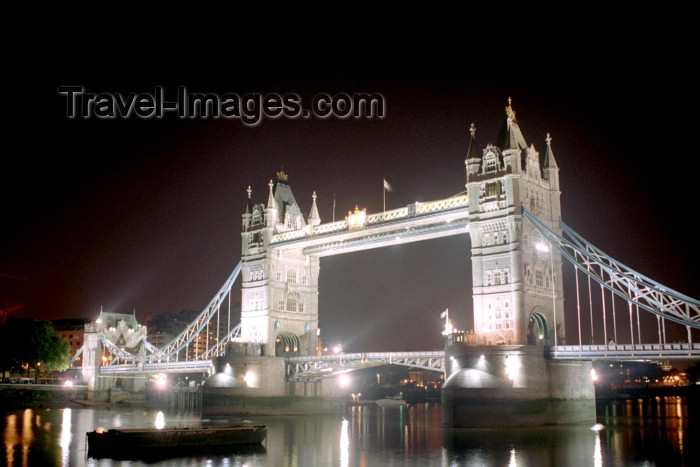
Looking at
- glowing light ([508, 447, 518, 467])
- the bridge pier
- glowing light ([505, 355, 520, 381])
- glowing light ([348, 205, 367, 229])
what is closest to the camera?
glowing light ([508, 447, 518, 467])

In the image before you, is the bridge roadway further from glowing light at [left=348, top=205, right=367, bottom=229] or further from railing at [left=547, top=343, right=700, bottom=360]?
glowing light at [left=348, top=205, right=367, bottom=229]

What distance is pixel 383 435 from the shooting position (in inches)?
1822

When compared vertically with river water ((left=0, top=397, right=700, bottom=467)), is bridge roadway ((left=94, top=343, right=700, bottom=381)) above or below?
above

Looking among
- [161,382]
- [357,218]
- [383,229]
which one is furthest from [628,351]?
[161,382]

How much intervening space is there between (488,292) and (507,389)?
271 inches

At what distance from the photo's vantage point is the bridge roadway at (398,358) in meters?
40.8

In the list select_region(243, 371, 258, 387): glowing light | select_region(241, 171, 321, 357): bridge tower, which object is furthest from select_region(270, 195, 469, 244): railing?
select_region(243, 371, 258, 387): glowing light

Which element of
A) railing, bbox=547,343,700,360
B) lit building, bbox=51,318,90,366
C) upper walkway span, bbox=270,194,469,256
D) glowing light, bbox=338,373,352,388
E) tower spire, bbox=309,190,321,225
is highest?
tower spire, bbox=309,190,321,225

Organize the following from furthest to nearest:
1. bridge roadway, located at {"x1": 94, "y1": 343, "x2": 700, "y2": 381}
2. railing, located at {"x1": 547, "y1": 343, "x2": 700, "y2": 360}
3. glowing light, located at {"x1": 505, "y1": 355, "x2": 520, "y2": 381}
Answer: glowing light, located at {"x1": 505, "y1": 355, "x2": 520, "y2": 381}
bridge roadway, located at {"x1": 94, "y1": 343, "x2": 700, "y2": 381}
railing, located at {"x1": 547, "y1": 343, "x2": 700, "y2": 360}

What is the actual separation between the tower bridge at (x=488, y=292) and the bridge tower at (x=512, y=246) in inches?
2.8

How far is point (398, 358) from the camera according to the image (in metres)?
55.1

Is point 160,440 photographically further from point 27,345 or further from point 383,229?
point 27,345

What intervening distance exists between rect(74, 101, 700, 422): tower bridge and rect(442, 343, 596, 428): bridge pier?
0.09 meters

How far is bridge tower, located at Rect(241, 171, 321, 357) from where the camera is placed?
65000 mm
